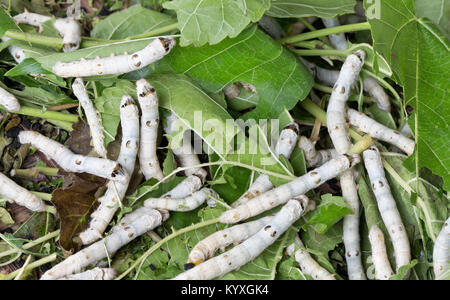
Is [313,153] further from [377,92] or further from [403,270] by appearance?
[403,270]

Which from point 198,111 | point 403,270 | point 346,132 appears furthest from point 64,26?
point 403,270

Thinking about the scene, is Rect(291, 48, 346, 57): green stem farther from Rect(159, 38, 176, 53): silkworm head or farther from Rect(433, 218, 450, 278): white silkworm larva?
Rect(433, 218, 450, 278): white silkworm larva

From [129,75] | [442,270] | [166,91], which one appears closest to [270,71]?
[166,91]

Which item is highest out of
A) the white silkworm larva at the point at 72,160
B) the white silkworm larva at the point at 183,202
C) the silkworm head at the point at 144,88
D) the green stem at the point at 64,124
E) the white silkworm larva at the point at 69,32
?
the white silkworm larva at the point at 69,32

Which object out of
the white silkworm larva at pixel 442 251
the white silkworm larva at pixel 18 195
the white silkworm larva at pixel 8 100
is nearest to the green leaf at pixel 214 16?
the white silkworm larva at pixel 8 100

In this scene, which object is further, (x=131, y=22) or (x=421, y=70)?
(x=131, y=22)

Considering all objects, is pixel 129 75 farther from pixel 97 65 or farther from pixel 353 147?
pixel 353 147

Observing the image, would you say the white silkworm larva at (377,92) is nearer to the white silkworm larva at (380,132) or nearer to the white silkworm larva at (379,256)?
the white silkworm larva at (380,132)
